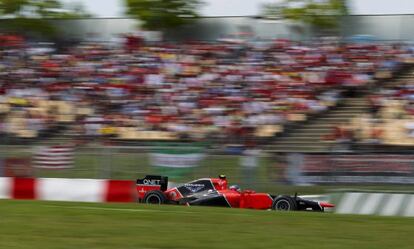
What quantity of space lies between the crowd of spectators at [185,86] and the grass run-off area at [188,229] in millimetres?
7524

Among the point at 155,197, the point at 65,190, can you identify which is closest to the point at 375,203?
the point at 155,197

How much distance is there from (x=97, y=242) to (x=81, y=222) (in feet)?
3.65

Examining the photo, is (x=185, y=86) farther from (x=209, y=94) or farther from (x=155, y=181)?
(x=155, y=181)

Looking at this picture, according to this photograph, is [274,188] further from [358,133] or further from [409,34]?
[409,34]

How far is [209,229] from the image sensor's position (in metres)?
7.16

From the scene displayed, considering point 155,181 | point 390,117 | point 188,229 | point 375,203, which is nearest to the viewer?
point 188,229

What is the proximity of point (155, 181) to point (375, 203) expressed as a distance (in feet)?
13.1

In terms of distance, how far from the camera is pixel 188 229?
7141 mm

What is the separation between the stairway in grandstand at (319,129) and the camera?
643 inches

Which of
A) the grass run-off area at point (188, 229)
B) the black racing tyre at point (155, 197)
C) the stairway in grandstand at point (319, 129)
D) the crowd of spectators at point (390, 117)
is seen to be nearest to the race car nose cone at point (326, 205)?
the grass run-off area at point (188, 229)

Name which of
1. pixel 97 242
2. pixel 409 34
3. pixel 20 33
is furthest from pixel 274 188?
pixel 20 33

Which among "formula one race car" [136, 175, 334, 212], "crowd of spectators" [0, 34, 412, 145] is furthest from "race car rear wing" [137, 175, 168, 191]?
"crowd of spectators" [0, 34, 412, 145]

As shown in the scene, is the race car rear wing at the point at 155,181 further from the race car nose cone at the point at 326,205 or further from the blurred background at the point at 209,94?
the race car nose cone at the point at 326,205

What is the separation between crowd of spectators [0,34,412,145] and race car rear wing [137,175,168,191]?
9.34ft
